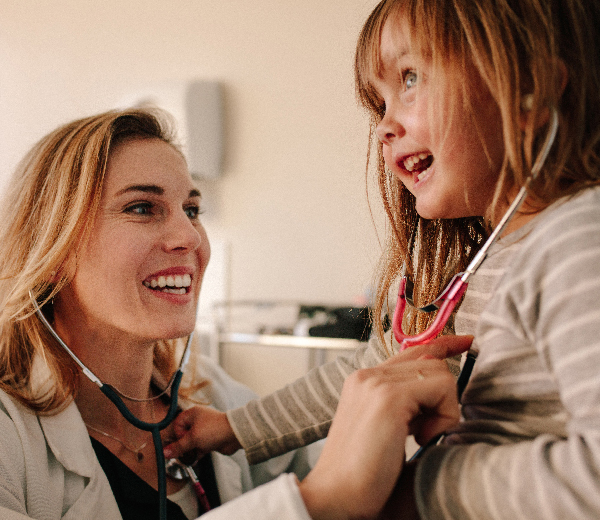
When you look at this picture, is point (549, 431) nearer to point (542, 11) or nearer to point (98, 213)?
point (542, 11)

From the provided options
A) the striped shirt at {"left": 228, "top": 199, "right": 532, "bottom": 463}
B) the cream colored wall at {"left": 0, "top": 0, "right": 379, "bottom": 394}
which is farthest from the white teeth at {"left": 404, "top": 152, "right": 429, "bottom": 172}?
the cream colored wall at {"left": 0, "top": 0, "right": 379, "bottom": 394}

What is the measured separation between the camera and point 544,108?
625mm

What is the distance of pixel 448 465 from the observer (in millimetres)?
549

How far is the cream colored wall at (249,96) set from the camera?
246 cm

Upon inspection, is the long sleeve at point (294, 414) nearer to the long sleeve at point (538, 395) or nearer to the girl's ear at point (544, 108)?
the long sleeve at point (538, 395)

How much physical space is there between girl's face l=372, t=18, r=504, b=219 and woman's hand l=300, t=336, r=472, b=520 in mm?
243

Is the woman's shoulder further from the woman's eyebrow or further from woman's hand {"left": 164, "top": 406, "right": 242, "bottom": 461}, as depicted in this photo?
the woman's eyebrow

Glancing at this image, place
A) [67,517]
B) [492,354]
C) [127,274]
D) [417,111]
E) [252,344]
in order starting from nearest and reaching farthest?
1. [492,354]
2. [417,111]
3. [67,517]
4. [127,274]
5. [252,344]

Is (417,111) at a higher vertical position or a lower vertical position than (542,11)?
lower

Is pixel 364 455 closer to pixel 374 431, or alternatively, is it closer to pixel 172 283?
pixel 374 431

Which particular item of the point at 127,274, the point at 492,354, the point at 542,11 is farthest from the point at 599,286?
the point at 127,274

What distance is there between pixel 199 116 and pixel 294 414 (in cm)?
198

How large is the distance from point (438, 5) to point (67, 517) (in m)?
0.97

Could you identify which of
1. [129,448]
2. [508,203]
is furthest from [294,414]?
[508,203]
